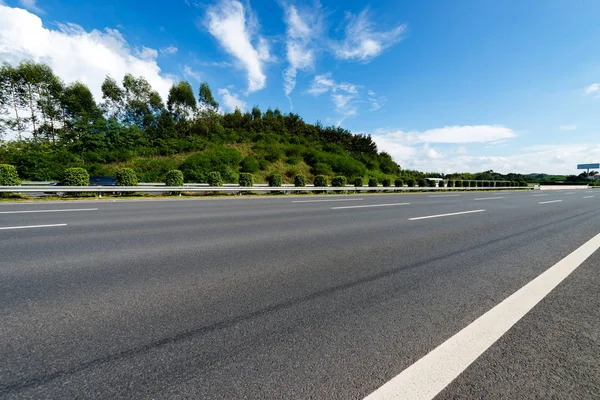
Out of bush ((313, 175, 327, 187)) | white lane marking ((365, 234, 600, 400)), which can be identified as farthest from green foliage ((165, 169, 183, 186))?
white lane marking ((365, 234, 600, 400))

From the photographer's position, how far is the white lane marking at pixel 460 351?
153cm

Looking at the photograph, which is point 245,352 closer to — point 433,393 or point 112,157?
point 433,393

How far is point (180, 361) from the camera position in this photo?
1.75m

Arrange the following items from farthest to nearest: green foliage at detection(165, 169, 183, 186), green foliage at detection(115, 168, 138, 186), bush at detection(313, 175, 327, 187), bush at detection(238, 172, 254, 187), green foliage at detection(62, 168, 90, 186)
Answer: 1. bush at detection(313, 175, 327, 187)
2. bush at detection(238, 172, 254, 187)
3. green foliage at detection(165, 169, 183, 186)
4. green foliage at detection(115, 168, 138, 186)
5. green foliage at detection(62, 168, 90, 186)

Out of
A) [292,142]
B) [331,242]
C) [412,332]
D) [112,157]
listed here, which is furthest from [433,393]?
[292,142]

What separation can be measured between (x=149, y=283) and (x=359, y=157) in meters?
49.9

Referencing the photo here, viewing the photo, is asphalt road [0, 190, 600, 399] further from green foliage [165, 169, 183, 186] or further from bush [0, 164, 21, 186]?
green foliage [165, 169, 183, 186]

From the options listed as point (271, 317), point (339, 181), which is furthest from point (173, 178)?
point (271, 317)

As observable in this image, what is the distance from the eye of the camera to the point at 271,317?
2.33 meters

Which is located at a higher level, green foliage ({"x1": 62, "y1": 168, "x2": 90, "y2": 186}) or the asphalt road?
green foliage ({"x1": 62, "y1": 168, "x2": 90, "y2": 186})

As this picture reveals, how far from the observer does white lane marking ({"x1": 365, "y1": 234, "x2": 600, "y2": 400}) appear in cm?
153

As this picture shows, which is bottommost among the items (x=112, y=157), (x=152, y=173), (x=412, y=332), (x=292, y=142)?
(x=412, y=332)

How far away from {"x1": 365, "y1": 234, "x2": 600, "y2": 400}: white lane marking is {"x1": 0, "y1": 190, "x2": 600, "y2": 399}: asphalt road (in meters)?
0.05

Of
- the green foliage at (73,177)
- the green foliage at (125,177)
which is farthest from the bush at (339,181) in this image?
the green foliage at (73,177)
